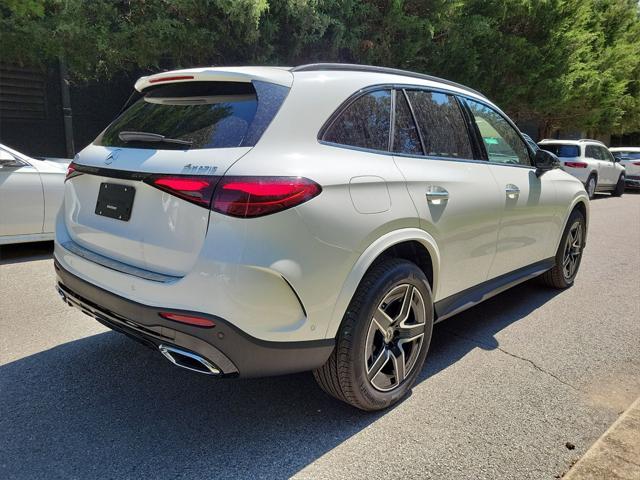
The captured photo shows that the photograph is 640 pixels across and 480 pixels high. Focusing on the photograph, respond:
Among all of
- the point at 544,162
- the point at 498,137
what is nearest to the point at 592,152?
the point at 544,162

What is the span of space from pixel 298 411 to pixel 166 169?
149 centimetres

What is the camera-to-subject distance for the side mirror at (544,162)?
14.0ft

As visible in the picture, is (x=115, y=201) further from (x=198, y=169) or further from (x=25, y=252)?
(x=25, y=252)

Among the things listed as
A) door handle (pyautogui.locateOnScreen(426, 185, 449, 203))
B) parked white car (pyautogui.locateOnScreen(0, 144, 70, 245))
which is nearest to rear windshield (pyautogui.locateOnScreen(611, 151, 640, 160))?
door handle (pyautogui.locateOnScreen(426, 185, 449, 203))

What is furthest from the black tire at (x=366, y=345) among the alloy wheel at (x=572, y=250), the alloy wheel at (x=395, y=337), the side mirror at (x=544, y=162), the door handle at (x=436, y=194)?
the alloy wheel at (x=572, y=250)

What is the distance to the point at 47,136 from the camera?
11.4m

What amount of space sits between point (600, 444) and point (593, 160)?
44.0 feet

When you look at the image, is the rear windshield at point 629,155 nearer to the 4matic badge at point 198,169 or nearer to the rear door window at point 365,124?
the rear door window at point 365,124

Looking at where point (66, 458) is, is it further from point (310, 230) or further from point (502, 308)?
point (502, 308)

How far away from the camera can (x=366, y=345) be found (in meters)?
2.63

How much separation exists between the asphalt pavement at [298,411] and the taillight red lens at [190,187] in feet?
3.99

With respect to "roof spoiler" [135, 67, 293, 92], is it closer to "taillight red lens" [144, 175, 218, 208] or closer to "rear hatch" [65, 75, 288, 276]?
"rear hatch" [65, 75, 288, 276]

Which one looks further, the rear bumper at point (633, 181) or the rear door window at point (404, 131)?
the rear bumper at point (633, 181)

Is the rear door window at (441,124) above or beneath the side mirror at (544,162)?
above
